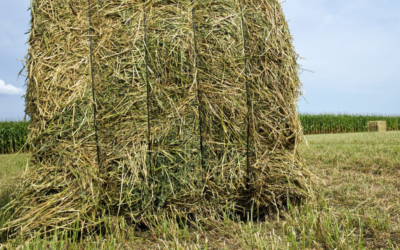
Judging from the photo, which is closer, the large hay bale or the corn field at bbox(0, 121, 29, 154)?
the large hay bale

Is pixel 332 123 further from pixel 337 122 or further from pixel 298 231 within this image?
pixel 298 231

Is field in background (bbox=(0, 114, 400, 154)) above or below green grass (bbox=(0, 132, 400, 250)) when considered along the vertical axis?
above

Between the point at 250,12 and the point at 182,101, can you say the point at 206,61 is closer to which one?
the point at 182,101

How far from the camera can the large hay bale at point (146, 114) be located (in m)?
2.69

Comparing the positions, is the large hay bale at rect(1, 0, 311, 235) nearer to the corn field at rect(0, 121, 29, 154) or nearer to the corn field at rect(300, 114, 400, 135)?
the corn field at rect(0, 121, 29, 154)

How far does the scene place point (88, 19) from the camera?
2.83 metres

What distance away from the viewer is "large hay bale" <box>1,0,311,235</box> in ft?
8.81

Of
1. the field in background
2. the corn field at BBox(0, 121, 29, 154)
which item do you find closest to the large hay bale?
the corn field at BBox(0, 121, 29, 154)

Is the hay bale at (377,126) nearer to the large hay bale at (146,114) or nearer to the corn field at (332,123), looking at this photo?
the corn field at (332,123)

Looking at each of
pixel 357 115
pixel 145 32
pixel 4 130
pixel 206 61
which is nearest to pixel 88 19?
pixel 145 32

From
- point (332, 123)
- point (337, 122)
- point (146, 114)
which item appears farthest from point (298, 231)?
point (337, 122)

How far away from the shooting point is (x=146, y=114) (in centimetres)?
270

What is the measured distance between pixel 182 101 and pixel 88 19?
46.7 inches

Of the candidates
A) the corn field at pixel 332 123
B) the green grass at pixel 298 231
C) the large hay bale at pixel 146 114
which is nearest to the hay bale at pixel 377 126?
the corn field at pixel 332 123
